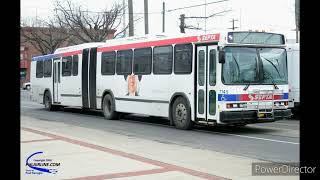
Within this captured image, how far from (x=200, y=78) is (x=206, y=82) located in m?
0.35

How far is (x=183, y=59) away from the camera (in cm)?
1560

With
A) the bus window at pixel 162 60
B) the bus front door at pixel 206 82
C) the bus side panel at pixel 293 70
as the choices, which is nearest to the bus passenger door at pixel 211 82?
the bus front door at pixel 206 82

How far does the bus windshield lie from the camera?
14.2 metres

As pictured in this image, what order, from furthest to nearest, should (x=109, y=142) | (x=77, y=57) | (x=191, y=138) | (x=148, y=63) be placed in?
(x=77, y=57)
(x=148, y=63)
(x=191, y=138)
(x=109, y=142)

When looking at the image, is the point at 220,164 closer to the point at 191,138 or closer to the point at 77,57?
the point at 191,138

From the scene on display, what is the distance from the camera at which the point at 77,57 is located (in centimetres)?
2294

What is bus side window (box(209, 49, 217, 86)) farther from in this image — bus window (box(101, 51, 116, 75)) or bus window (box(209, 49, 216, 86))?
bus window (box(101, 51, 116, 75))

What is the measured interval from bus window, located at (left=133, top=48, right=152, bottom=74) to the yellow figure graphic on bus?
0.79ft

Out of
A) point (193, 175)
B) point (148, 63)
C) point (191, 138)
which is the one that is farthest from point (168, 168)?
point (148, 63)

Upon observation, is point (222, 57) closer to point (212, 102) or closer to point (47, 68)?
point (212, 102)

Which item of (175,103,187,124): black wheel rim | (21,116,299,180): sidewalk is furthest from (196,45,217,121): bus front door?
(21,116,299,180): sidewalk
